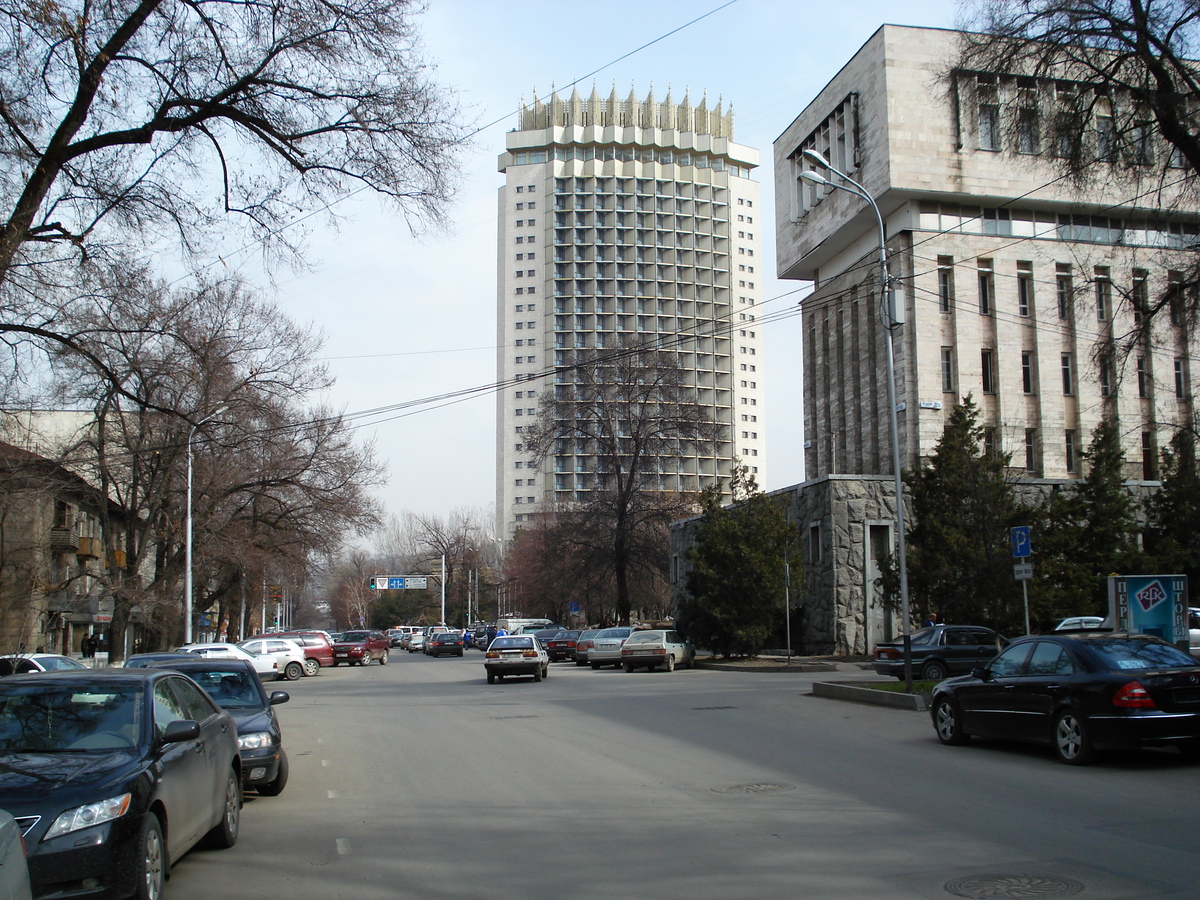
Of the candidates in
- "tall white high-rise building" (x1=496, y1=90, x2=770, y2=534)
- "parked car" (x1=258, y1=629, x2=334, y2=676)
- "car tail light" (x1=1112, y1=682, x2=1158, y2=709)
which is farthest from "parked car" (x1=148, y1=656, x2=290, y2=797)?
"tall white high-rise building" (x1=496, y1=90, x2=770, y2=534)

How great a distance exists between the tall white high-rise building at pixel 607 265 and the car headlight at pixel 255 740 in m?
120

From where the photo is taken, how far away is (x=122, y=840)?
224 inches

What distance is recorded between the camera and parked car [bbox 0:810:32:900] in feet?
12.5

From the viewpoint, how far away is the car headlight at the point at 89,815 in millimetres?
5496

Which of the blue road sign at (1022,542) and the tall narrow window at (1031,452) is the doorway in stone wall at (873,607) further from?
the blue road sign at (1022,542)

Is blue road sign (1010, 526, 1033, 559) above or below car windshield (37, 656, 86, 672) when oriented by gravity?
above

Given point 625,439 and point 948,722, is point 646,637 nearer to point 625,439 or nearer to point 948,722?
point 625,439

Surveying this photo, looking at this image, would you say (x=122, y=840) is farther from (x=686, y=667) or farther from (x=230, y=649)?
(x=686, y=667)

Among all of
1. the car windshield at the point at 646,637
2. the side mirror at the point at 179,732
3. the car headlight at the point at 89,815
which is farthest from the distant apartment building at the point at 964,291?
the car headlight at the point at 89,815

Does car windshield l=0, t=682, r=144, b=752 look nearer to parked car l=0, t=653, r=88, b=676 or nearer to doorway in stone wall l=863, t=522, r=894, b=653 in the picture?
parked car l=0, t=653, r=88, b=676

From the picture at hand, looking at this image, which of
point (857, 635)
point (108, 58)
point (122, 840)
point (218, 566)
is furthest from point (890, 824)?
point (218, 566)

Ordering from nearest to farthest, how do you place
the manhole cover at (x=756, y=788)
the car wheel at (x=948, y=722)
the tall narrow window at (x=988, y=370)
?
the manhole cover at (x=756, y=788) → the car wheel at (x=948, y=722) → the tall narrow window at (x=988, y=370)

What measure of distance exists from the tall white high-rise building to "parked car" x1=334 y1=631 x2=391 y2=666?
8060cm

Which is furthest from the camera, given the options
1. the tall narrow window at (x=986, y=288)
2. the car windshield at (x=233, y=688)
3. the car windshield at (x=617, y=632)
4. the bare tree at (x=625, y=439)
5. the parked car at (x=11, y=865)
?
the bare tree at (x=625, y=439)
